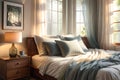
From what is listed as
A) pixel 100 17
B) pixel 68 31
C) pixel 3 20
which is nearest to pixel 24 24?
pixel 3 20

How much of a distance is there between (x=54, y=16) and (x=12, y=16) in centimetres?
122

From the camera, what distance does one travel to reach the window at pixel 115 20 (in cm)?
427

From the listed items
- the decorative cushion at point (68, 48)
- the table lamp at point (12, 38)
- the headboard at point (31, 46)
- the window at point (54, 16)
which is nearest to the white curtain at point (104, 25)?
the window at point (54, 16)

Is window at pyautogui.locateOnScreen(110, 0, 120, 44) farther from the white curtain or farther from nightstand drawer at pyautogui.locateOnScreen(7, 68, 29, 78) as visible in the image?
nightstand drawer at pyautogui.locateOnScreen(7, 68, 29, 78)

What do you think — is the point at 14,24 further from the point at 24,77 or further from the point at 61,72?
→ the point at 61,72

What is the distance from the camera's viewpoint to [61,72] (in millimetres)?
2480

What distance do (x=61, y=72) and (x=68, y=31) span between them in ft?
7.61

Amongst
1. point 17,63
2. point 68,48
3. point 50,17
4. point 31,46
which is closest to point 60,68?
point 68,48

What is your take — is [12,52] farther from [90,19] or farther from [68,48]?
[90,19]

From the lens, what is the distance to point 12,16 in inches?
135

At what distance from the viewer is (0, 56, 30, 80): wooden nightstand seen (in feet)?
9.78

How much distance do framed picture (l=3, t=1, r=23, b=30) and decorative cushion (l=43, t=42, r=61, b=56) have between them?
812 mm

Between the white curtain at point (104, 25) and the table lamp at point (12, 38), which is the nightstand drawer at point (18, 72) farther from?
the white curtain at point (104, 25)

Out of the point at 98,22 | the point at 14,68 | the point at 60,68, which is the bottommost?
the point at 14,68
